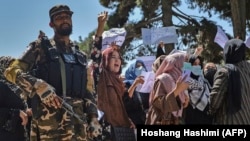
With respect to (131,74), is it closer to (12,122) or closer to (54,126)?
(12,122)

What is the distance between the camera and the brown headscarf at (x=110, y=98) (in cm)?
493

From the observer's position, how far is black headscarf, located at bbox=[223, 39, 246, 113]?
192 inches

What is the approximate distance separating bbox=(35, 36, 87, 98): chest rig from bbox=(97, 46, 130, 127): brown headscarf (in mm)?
695

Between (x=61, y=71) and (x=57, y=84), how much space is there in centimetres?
10

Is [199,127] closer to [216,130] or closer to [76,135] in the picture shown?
[216,130]

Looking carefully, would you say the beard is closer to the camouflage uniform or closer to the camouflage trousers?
the camouflage uniform

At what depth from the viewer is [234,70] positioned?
16.1 feet

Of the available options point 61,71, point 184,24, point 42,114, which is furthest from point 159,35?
point 184,24

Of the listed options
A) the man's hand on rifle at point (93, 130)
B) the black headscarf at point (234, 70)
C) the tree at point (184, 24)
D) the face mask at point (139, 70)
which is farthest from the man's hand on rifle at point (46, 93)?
the tree at point (184, 24)

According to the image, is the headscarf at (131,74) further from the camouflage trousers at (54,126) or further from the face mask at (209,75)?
the camouflage trousers at (54,126)

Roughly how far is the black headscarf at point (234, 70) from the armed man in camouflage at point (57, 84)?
135 centimetres

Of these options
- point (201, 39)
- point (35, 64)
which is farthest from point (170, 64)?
point (201, 39)

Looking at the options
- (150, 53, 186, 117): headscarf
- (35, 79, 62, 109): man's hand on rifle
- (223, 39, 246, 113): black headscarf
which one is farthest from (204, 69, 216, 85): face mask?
(35, 79, 62, 109): man's hand on rifle

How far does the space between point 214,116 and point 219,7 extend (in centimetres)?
859
